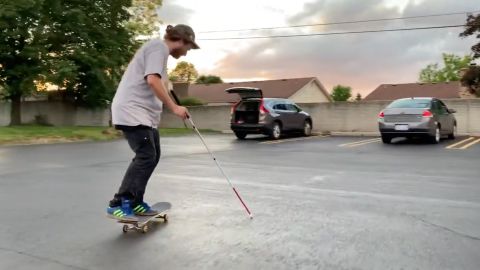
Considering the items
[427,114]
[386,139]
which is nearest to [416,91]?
[386,139]

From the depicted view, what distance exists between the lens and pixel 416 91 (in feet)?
171

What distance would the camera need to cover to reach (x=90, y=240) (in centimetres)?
434

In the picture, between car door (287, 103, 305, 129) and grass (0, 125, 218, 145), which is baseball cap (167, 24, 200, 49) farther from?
car door (287, 103, 305, 129)

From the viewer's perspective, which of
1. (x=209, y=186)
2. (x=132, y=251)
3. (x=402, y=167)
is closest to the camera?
(x=132, y=251)

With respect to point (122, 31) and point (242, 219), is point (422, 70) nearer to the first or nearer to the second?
point (122, 31)

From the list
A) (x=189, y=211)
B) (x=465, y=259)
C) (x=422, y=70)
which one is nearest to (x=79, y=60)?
(x=189, y=211)

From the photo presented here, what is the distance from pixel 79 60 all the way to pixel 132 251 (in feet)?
84.8

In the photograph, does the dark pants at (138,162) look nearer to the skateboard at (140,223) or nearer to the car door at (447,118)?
the skateboard at (140,223)

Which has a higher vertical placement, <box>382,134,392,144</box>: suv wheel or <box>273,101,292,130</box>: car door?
<box>273,101,292,130</box>: car door

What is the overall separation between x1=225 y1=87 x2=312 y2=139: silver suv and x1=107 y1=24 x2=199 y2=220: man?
43.9 ft

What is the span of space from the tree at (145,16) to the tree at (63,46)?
191 inches

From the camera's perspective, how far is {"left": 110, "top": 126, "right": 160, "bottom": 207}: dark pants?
15.4 ft

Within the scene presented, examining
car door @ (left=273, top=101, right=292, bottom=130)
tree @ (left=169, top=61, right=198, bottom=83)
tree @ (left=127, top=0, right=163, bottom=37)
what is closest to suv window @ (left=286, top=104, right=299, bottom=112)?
car door @ (left=273, top=101, right=292, bottom=130)

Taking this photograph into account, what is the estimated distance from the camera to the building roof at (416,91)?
49.5 m
